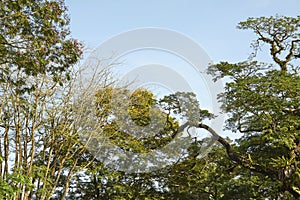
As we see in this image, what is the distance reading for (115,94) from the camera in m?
8.43

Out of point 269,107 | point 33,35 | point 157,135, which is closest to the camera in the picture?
point 33,35

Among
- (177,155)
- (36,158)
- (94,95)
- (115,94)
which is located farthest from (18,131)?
(177,155)

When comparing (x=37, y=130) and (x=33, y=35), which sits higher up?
(x=37, y=130)

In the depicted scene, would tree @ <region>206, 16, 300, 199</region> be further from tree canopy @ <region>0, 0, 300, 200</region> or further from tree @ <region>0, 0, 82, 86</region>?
tree @ <region>0, 0, 82, 86</region>

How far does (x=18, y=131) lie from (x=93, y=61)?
2240mm

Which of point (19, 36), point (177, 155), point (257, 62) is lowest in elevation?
point (19, 36)

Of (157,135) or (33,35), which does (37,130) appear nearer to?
(157,135)

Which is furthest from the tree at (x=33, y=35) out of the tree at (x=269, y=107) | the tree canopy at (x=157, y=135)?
the tree at (x=269, y=107)

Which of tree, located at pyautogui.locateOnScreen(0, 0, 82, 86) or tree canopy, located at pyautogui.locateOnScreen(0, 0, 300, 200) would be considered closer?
tree, located at pyautogui.locateOnScreen(0, 0, 82, 86)

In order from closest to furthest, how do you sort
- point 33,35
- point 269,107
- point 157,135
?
1. point 33,35
2. point 269,107
3. point 157,135

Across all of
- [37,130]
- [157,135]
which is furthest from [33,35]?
[157,135]

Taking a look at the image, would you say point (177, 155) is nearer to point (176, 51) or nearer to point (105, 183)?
point (105, 183)

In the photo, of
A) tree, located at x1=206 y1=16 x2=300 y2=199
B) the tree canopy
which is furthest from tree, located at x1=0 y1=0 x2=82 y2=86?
tree, located at x1=206 y1=16 x2=300 y2=199

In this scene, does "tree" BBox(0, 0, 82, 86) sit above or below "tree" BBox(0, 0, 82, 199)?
below
